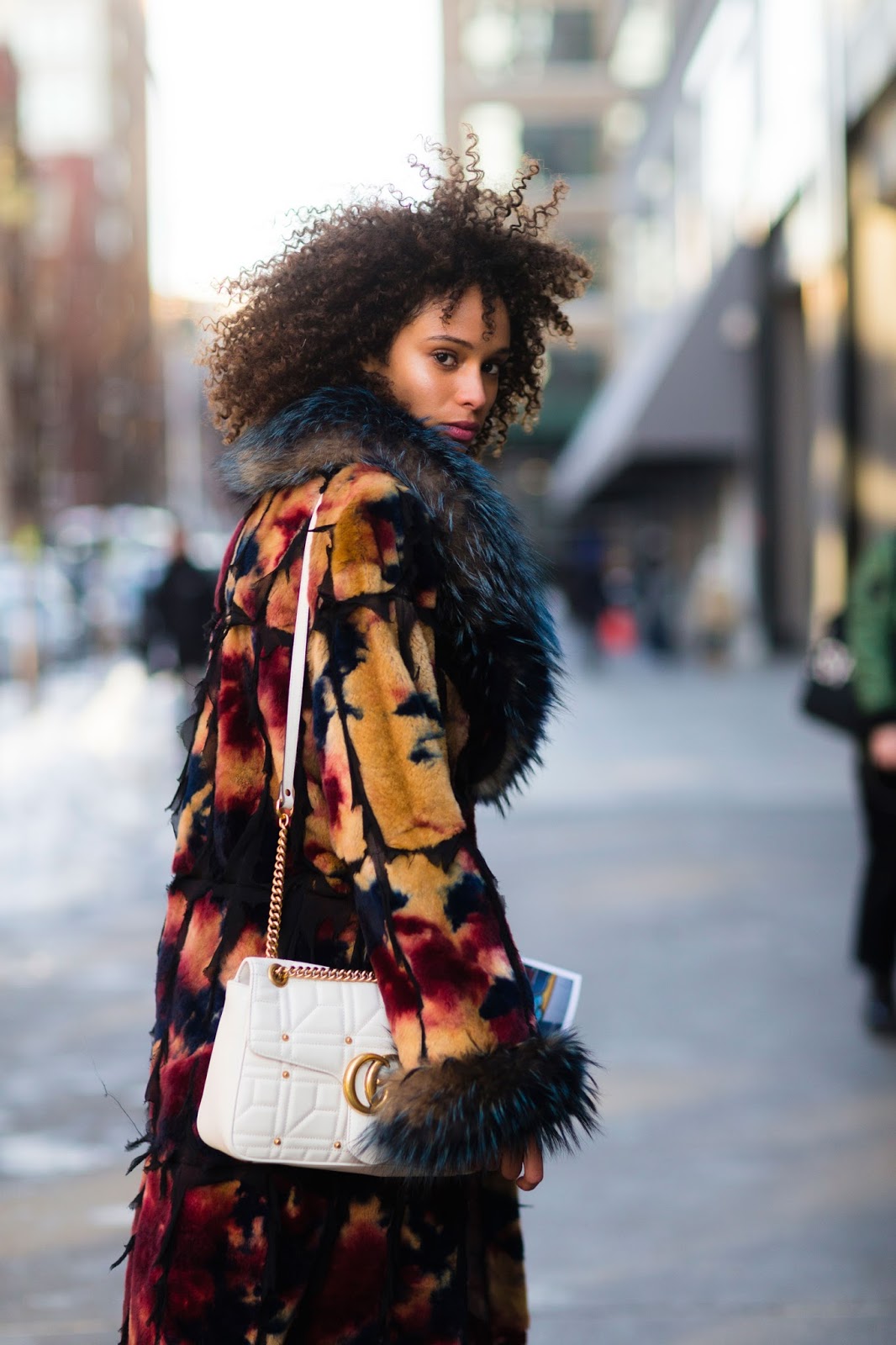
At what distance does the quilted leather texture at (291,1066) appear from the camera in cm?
185

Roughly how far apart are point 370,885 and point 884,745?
3.86 m

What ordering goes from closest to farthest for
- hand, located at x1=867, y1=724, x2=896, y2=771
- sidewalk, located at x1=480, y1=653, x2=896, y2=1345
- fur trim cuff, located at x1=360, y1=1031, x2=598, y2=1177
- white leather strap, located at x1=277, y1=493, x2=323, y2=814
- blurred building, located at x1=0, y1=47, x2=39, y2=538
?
fur trim cuff, located at x1=360, y1=1031, x2=598, y2=1177 < white leather strap, located at x1=277, y1=493, x2=323, y2=814 < sidewalk, located at x1=480, y1=653, x2=896, y2=1345 < hand, located at x1=867, y1=724, x2=896, y2=771 < blurred building, located at x1=0, y1=47, x2=39, y2=538

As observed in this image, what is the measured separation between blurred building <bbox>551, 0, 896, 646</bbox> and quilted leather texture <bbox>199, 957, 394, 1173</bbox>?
1564cm

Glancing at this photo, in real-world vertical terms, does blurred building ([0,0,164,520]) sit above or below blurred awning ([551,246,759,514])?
above

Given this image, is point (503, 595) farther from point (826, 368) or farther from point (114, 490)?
point (114, 490)

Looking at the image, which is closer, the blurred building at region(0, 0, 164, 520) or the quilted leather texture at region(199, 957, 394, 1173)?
the quilted leather texture at region(199, 957, 394, 1173)

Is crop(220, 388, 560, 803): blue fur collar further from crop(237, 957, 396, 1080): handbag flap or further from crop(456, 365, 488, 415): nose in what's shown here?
crop(237, 957, 396, 1080): handbag flap

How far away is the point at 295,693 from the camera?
1.93 meters

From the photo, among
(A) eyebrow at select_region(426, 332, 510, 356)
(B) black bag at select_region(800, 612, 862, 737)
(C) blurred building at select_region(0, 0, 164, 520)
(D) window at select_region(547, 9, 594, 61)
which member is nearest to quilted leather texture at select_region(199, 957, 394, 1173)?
(A) eyebrow at select_region(426, 332, 510, 356)

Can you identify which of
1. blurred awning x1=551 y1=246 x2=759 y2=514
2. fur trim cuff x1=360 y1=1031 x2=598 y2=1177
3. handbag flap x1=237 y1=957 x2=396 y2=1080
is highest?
blurred awning x1=551 y1=246 x2=759 y2=514

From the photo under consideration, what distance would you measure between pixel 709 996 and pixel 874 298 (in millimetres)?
13757

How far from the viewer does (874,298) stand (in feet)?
61.0

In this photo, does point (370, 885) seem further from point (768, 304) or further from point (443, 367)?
point (768, 304)

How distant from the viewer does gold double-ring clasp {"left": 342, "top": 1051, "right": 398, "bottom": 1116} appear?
73.5 inches
